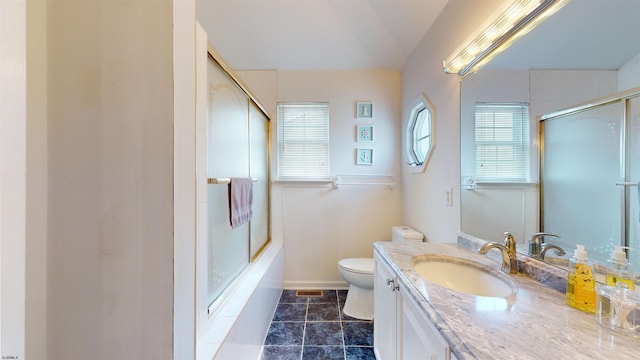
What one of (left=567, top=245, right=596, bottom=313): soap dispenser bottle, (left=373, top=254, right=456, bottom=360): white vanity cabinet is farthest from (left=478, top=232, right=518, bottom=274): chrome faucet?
(left=373, top=254, right=456, bottom=360): white vanity cabinet

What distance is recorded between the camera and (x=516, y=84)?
107cm

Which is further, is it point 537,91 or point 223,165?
point 223,165

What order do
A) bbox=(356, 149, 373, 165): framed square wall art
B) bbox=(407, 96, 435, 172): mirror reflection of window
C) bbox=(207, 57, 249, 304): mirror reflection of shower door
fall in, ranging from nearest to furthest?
1. bbox=(207, 57, 249, 304): mirror reflection of shower door
2. bbox=(407, 96, 435, 172): mirror reflection of window
3. bbox=(356, 149, 373, 165): framed square wall art

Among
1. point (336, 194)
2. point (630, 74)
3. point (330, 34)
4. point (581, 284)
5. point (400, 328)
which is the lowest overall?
point (400, 328)

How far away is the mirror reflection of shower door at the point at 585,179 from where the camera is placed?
72 centimetres

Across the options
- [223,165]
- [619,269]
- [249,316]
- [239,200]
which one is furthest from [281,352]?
[619,269]

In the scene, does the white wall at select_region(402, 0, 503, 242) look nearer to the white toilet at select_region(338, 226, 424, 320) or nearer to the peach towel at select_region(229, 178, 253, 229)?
the white toilet at select_region(338, 226, 424, 320)

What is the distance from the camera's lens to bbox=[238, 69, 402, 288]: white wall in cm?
249

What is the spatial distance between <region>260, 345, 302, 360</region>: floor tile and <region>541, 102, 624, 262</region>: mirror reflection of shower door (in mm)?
1548

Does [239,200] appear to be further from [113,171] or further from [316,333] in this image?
[316,333]

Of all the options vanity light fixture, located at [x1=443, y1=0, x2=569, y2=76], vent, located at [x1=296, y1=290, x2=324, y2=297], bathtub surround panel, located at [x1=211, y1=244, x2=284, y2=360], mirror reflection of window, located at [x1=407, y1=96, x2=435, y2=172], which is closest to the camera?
vanity light fixture, located at [x1=443, y1=0, x2=569, y2=76]

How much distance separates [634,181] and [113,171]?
1.39m

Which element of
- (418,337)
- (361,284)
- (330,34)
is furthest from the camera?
(330,34)

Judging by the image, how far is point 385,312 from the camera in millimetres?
1229
